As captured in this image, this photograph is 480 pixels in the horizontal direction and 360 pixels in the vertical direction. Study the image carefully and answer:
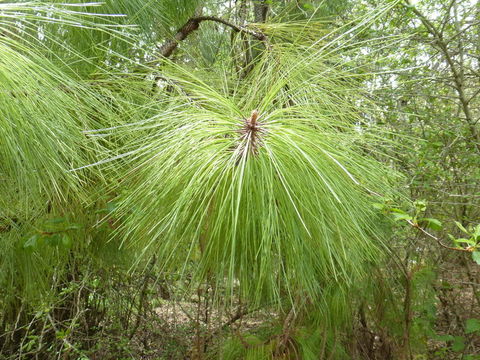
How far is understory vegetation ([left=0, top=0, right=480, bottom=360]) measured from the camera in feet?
2.24

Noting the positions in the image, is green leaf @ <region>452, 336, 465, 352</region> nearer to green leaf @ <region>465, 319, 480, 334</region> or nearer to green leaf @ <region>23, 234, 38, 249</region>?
green leaf @ <region>465, 319, 480, 334</region>

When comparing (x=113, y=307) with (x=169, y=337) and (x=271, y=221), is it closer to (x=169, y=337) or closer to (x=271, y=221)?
(x=169, y=337)

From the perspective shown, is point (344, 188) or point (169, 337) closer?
point (344, 188)

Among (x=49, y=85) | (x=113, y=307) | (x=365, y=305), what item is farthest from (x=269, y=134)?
(x=113, y=307)

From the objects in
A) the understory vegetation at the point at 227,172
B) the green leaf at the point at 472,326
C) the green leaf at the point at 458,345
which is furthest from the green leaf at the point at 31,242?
the green leaf at the point at 458,345

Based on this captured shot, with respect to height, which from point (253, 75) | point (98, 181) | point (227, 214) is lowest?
point (98, 181)

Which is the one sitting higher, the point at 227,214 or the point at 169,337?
the point at 227,214

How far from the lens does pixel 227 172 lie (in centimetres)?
67

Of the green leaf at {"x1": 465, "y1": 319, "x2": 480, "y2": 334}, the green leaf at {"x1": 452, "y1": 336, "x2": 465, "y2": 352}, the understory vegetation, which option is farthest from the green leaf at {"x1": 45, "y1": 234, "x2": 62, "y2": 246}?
the green leaf at {"x1": 452, "y1": 336, "x2": 465, "y2": 352}

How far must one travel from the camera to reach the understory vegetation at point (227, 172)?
2.24 feet

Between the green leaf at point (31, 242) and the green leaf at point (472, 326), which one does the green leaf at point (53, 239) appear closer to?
the green leaf at point (31, 242)

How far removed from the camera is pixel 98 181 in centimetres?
115

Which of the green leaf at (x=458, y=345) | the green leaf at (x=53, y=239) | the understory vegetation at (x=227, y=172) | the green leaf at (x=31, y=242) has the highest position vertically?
the understory vegetation at (x=227, y=172)

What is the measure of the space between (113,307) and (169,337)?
14.1 inches
